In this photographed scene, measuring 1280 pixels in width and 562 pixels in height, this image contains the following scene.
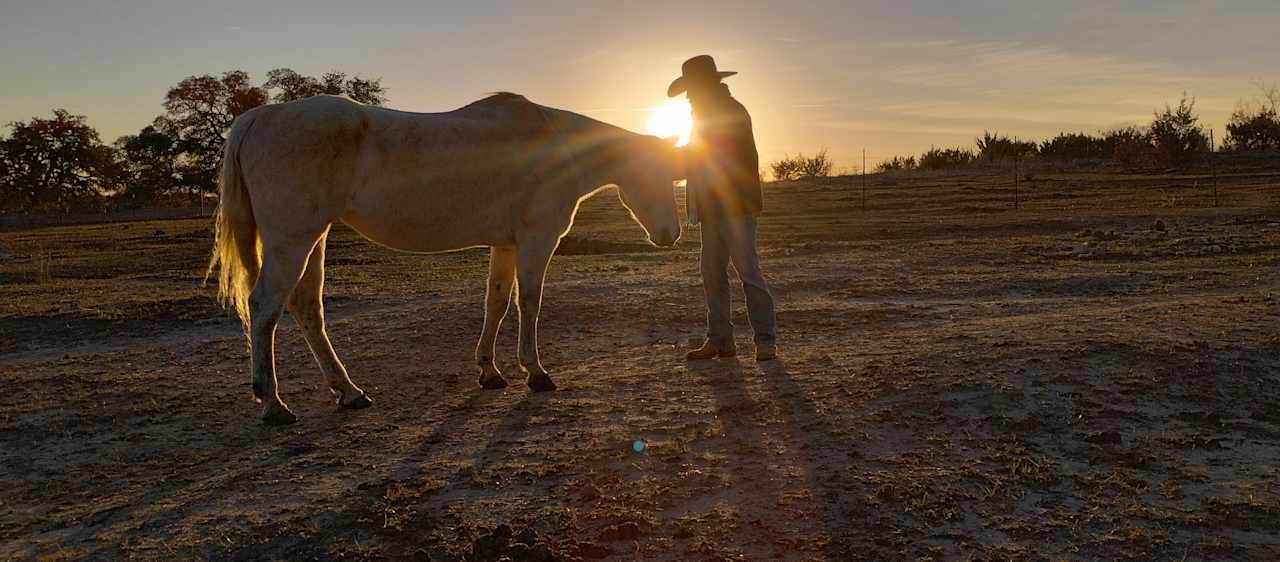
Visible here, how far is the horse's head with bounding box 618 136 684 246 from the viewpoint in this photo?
250 inches

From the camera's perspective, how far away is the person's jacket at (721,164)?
20.7 ft

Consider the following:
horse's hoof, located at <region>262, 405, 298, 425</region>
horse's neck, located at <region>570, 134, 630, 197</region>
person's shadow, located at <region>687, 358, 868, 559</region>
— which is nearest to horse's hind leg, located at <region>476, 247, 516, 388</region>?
horse's neck, located at <region>570, 134, 630, 197</region>

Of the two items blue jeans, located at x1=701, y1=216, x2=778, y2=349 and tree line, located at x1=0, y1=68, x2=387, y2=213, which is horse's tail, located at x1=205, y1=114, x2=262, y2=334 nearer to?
blue jeans, located at x1=701, y1=216, x2=778, y2=349

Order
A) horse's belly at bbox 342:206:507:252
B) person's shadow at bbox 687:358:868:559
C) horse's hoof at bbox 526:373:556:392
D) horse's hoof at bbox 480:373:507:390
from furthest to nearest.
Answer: horse's hoof at bbox 480:373:507:390 → horse's hoof at bbox 526:373:556:392 → horse's belly at bbox 342:206:507:252 → person's shadow at bbox 687:358:868:559

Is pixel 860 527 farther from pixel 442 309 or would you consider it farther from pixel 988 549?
pixel 442 309

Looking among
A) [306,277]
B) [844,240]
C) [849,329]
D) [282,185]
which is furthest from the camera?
[844,240]

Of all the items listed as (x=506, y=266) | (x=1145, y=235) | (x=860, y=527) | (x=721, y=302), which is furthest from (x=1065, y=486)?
(x=1145, y=235)

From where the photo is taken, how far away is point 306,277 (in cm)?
541

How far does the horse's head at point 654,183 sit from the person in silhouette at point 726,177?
0.48 feet

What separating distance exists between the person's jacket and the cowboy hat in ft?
0.36

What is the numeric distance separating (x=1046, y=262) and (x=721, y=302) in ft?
24.2

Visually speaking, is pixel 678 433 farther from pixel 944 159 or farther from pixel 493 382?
pixel 944 159

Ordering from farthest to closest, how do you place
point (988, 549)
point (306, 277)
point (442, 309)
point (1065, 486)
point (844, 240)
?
1. point (844, 240)
2. point (442, 309)
3. point (306, 277)
4. point (1065, 486)
5. point (988, 549)

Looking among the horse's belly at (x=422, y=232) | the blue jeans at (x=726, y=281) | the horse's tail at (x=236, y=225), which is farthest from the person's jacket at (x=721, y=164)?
the horse's tail at (x=236, y=225)
